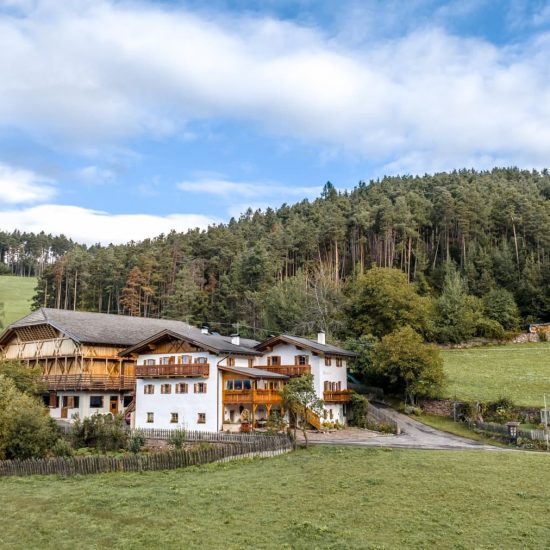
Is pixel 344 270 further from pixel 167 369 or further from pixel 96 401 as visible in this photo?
pixel 167 369

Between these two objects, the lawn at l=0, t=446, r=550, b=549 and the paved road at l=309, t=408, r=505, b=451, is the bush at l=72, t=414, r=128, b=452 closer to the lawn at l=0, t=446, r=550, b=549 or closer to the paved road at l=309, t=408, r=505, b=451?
the lawn at l=0, t=446, r=550, b=549

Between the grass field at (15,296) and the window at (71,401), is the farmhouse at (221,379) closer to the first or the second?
the window at (71,401)

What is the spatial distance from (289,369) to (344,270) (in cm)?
5408

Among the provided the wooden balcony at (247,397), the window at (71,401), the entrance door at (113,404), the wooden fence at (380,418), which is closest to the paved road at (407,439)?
the wooden fence at (380,418)

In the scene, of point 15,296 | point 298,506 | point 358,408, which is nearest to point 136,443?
point 298,506

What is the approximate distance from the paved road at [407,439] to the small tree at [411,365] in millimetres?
3274

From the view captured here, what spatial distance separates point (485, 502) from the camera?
20.6m

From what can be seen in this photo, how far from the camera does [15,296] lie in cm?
14150

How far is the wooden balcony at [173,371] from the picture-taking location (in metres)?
45.6

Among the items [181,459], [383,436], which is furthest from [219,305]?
[181,459]

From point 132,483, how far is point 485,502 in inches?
601

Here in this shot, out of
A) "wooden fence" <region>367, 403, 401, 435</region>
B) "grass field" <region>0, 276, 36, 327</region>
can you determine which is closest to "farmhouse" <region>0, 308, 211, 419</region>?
"wooden fence" <region>367, 403, 401, 435</region>

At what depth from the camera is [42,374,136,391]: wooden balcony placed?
2098 inches

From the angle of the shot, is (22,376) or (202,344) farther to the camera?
(22,376)
